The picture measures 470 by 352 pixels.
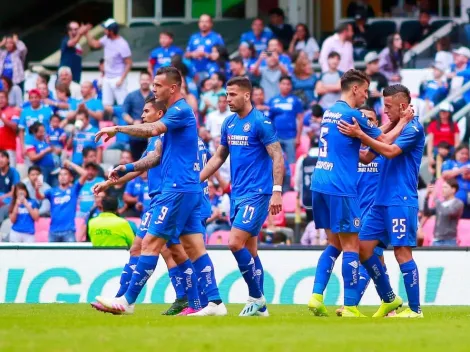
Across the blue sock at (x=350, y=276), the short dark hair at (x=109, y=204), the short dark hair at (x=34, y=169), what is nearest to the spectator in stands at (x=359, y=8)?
the short dark hair at (x=34, y=169)

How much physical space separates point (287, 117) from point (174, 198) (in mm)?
10437

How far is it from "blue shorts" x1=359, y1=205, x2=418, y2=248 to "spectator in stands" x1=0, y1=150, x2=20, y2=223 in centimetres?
1029

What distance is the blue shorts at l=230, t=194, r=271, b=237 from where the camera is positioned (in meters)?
13.2

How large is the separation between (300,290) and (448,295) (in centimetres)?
203

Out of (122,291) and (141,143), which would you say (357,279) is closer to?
(122,291)

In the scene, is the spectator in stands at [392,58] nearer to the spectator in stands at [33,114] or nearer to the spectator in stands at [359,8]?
the spectator in stands at [359,8]

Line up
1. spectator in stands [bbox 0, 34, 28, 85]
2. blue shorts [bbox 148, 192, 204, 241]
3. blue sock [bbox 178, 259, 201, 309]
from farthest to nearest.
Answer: spectator in stands [bbox 0, 34, 28, 85] → blue sock [bbox 178, 259, 201, 309] → blue shorts [bbox 148, 192, 204, 241]

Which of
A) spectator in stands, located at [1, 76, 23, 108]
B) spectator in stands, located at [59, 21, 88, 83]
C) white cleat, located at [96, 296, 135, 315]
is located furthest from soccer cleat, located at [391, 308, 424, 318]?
spectator in stands, located at [59, 21, 88, 83]

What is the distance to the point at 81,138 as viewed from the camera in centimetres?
2341

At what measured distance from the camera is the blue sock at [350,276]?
1299cm

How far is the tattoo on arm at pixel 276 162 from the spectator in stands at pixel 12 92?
534 inches

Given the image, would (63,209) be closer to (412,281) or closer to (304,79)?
(304,79)

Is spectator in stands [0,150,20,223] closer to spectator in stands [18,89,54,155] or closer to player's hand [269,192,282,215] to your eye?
spectator in stands [18,89,54,155]

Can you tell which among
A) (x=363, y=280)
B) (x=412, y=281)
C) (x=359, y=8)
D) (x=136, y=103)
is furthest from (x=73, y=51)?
(x=412, y=281)
